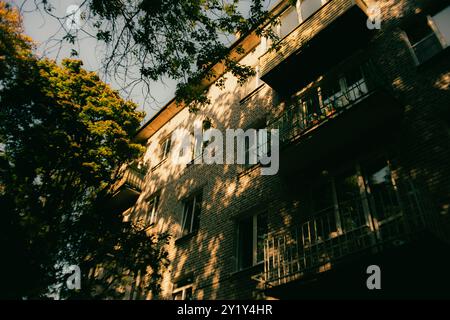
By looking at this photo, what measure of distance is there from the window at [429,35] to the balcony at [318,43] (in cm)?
130

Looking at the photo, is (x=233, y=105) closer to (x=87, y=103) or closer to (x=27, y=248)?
(x=87, y=103)

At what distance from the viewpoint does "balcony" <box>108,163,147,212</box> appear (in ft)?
53.8

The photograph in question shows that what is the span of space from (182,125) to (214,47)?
8151mm

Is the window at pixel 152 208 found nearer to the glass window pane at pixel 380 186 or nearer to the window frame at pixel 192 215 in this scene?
the window frame at pixel 192 215

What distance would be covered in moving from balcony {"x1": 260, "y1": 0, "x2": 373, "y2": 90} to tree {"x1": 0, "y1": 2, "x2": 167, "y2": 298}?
6.58m

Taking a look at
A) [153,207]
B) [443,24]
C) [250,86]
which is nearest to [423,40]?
[443,24]

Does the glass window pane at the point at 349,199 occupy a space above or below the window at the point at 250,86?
below

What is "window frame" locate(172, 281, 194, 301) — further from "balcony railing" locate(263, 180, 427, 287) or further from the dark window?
the dark window

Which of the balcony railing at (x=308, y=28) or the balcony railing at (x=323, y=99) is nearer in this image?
the balcony railing at (x=323, y=99)

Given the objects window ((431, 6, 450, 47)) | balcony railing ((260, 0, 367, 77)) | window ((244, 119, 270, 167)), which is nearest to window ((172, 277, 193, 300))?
window ((244, 119, 270, 167))

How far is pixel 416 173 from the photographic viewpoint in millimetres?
6621

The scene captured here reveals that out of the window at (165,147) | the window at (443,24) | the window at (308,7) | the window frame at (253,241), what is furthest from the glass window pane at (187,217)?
the window at (443,24)

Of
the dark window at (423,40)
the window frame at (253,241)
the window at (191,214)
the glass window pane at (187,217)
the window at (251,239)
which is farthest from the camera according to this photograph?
the glass window pane at (187,217)

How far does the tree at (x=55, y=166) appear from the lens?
8188mm
